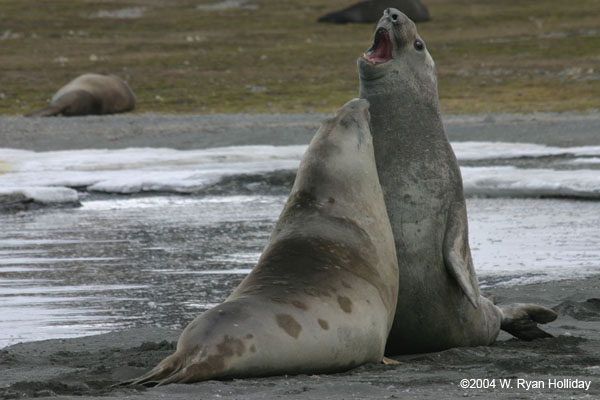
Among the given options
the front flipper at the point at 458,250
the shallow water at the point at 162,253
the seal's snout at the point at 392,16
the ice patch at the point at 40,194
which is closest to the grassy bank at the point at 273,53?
the ice patch at the point at 40,194

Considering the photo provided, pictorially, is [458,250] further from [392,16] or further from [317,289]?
[392,16]

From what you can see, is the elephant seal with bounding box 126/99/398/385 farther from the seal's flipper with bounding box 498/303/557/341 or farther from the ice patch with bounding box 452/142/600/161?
the ice patch with bounding box 452/142/600/161

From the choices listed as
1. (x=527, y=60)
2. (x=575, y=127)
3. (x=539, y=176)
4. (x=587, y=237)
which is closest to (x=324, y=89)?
(x=527, y=60)

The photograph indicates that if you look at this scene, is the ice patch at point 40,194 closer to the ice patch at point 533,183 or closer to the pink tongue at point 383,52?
the ice patch at point 533,183

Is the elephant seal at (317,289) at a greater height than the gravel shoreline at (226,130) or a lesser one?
greater

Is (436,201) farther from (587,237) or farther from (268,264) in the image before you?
(587,237)

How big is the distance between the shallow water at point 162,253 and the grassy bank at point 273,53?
13260 millimetres

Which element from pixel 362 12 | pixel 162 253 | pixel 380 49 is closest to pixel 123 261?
pixel 162 253

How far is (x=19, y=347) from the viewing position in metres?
5.95

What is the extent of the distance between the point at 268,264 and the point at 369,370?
69cm

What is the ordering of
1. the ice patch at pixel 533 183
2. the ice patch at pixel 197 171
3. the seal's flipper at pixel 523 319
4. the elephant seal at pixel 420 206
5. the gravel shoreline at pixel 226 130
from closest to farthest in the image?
the elephant seal at pixel 420 206
the seal's flipper at pixel 523 319
the ice patch at pixel 533 183
the ice patch at pixel 197 171
the gravel shoreline at pixel 226 130

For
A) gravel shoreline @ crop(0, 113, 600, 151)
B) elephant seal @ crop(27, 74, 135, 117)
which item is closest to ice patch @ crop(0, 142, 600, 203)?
gravel shoreline @ crop(0, 113, 600, 151)

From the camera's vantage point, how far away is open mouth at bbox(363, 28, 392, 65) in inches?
240

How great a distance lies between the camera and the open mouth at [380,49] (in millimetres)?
6105
